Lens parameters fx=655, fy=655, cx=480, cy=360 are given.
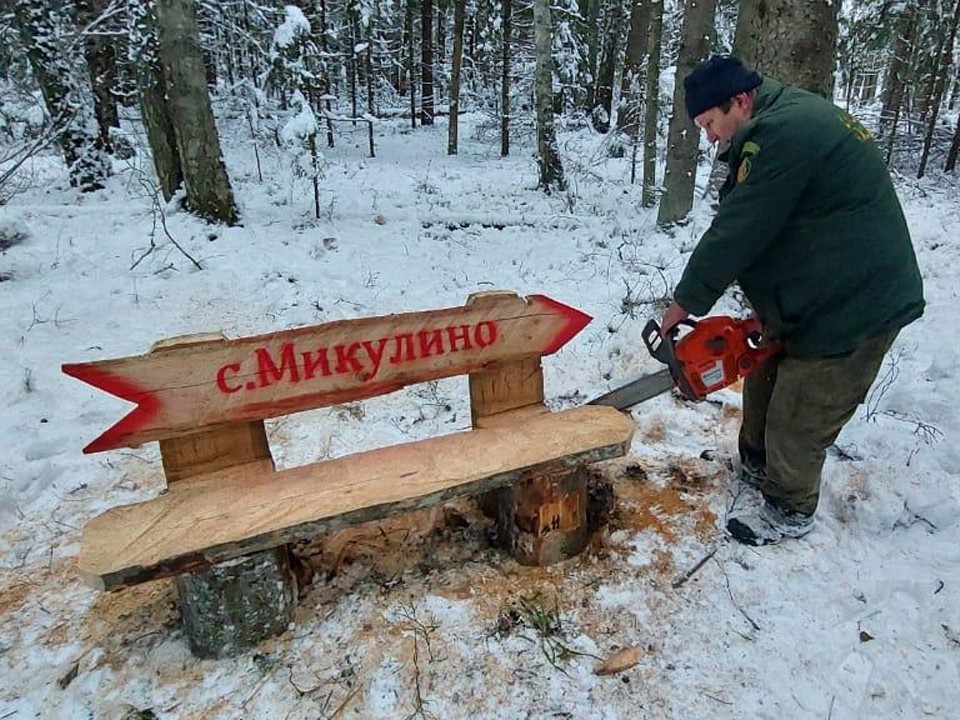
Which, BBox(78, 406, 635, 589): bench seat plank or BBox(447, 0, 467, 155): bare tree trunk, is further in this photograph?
BBox(447, 0, 467, 155): bare tree trunk

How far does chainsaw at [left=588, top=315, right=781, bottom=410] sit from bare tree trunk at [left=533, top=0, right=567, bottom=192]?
8.86 meters

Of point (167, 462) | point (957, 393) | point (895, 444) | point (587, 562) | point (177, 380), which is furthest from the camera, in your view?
point (957, 393)

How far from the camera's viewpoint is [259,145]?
13070 millimetres

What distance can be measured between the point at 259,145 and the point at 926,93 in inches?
628

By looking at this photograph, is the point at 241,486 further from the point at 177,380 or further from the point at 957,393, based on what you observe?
the point at 957,393

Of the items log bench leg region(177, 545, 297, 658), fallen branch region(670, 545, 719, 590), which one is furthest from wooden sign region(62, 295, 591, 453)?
fallen branch region(670, 545, 719, 590)

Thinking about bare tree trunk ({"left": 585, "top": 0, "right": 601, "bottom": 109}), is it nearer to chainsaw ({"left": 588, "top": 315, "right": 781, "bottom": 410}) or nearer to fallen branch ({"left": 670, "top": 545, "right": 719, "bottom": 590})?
chainsaw ({"left": 588, "top": 315, "right": 781, "bottom": 410})

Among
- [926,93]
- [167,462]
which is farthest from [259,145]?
[926,93]

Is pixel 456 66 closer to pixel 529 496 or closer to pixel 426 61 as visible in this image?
pixel 426 61

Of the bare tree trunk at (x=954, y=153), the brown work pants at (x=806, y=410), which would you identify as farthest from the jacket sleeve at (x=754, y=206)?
the bare tree trunk at (x=954, y=153)

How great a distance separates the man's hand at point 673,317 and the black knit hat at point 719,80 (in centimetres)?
84

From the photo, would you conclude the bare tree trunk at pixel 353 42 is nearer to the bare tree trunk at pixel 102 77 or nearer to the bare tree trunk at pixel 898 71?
the bare tree trunk at pixel 102 77

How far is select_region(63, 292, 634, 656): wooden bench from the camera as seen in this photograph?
7.86 feet

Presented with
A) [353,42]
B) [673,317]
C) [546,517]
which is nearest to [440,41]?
[353,42]
